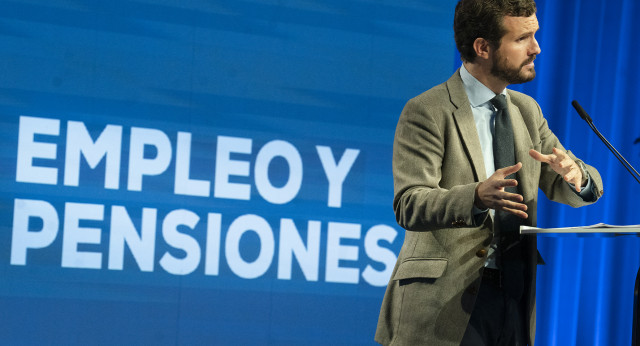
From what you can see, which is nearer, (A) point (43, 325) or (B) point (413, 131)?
(B) point (413, 131)

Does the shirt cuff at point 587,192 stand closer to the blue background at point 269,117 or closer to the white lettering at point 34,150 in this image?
the blue background at point 269,117

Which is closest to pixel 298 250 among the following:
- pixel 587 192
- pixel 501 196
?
pixel 587 192

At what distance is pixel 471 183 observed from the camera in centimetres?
161

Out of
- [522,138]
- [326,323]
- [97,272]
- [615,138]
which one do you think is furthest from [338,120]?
[522,138]

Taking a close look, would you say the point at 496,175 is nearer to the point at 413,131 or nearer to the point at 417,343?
the point at 413,131

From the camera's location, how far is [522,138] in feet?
5.96

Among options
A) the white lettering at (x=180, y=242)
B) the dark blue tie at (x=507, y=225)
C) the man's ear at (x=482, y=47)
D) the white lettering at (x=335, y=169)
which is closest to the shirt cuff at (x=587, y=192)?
the dark blue tie at (x=507, y=225)

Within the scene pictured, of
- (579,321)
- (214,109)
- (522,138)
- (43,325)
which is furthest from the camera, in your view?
(579,321)

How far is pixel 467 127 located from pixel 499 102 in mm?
142

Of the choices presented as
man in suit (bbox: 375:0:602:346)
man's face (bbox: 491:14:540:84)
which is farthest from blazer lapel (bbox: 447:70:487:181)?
man's face (bbox: 491:14:540:84)

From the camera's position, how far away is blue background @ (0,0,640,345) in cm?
322

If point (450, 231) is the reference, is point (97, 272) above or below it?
below

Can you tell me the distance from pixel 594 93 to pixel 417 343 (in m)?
2.83

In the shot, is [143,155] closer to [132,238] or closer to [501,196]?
[132,238]
